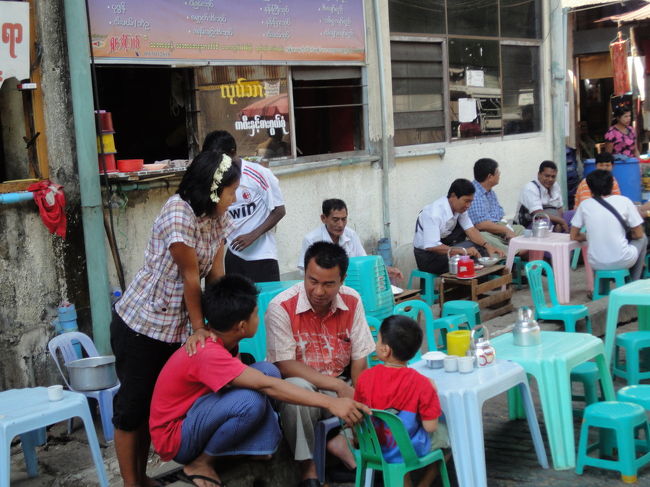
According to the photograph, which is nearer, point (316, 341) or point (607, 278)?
point (316, 341)

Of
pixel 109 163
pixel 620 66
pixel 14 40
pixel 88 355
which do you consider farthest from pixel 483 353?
pixel 620 66

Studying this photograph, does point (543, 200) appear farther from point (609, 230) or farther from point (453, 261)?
point (453, 261)

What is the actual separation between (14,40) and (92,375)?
2242mm

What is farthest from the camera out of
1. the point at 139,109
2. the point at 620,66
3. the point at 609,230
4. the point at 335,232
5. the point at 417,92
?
the point at 620,66

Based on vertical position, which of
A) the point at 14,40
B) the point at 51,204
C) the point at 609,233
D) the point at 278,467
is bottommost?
the point at 278,467

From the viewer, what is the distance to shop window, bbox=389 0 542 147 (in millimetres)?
9625

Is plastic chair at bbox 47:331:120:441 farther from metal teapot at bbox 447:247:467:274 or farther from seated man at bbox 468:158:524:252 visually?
seated man at bbox 468:158:524:252

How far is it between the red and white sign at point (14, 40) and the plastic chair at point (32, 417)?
2.15 meters

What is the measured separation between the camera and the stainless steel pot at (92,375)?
529 cm

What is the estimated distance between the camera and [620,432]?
420 cm

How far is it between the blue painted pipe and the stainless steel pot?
1134 millimetres

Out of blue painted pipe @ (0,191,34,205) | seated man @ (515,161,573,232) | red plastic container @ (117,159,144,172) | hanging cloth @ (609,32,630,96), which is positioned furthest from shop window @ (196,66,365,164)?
hanging cloth @ (609,32,630,96)

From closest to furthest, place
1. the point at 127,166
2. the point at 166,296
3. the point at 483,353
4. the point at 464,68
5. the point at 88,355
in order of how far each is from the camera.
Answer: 1. the point at 166,296
2. the point at 483,353
3. the point at 88,355
4. the point at 127,166
5. the point at 464,68

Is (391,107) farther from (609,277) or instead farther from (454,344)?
(454,344)
